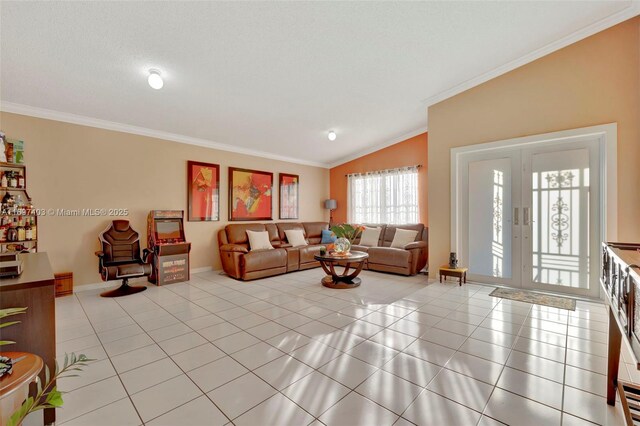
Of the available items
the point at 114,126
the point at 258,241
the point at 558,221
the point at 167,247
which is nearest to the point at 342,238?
the point at 258,241

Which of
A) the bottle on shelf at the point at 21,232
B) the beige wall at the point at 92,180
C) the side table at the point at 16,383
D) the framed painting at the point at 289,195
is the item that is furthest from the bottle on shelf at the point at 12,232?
the framed painting at the point at 289,195

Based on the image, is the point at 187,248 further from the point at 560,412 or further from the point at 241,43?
the point at 560,412

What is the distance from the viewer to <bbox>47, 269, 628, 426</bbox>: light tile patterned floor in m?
1.62

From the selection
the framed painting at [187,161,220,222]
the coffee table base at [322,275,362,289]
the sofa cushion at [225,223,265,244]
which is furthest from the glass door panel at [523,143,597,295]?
the framed painting at [187,161,220,222]

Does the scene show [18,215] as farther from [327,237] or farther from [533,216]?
[533,216]

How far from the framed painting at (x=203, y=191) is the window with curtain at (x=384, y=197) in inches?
134

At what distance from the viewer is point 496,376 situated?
1.96 meters

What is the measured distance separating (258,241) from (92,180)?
2.78 metres

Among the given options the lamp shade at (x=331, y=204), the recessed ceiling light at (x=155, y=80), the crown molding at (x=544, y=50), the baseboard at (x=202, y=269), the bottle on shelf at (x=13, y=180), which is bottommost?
the baseboard at (x=202, y=269)

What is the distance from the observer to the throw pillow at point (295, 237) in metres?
6.14

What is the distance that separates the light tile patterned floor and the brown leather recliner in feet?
1.25

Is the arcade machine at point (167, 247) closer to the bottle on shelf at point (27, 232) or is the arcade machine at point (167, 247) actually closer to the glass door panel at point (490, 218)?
the bottle on shelf at point (27, 232)

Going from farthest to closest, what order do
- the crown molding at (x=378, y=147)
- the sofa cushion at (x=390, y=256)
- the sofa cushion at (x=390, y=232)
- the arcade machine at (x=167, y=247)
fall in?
the crown molding at (x=378, y=147), the sofa cushion at (x=390, y=232), the sofa cushion at (x=390, y=256), the arcade machine at (x=167, y=247)

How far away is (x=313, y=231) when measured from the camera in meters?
6.92
